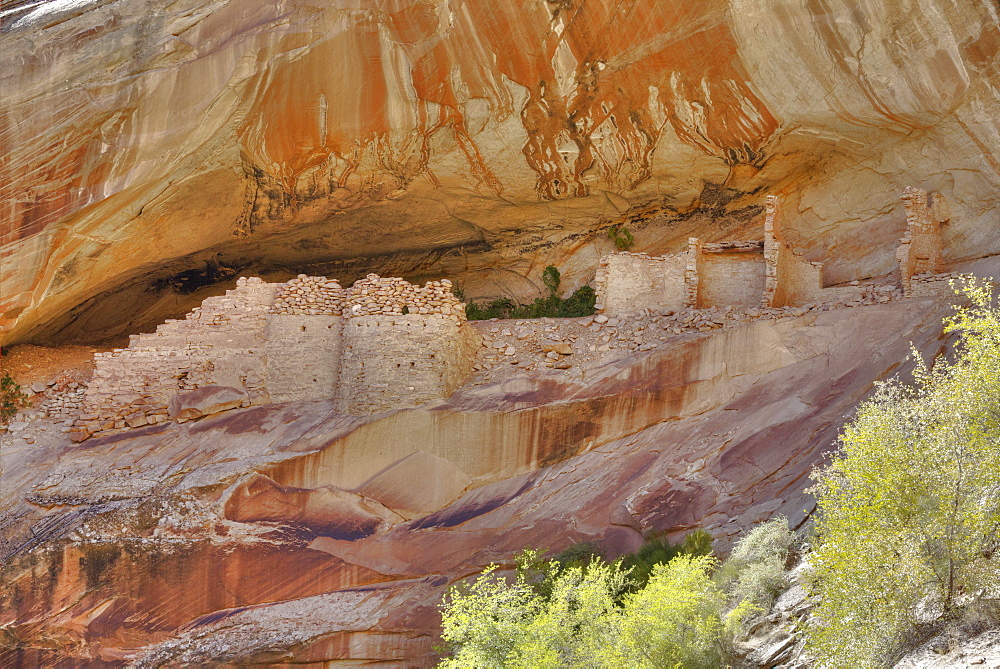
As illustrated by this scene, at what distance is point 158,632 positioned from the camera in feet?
47.3

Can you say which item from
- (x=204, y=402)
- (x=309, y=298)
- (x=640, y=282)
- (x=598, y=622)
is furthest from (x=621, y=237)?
(x=598, y=622)

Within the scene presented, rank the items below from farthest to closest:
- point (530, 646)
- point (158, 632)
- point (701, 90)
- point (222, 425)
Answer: point (701, 90), point (222, 425), point (158, 632), point (530, 646)

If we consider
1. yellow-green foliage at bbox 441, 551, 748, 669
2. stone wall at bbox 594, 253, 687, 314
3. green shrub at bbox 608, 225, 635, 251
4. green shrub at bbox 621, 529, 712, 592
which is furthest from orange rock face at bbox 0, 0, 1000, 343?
yellow-green foliage at bbox 441, 551, 748, 669

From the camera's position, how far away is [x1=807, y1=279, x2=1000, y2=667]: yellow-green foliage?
8.67 m

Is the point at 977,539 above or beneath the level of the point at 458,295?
beneath

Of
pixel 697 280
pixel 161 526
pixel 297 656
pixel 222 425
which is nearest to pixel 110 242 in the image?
pixel 222 425

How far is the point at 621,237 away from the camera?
1977 cm

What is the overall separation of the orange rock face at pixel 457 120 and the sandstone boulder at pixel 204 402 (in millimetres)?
3282

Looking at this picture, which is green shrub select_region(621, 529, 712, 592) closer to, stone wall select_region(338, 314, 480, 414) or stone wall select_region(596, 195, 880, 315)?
stone wall select_region(338, 314, 480, 414)

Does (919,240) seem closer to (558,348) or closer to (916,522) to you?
(558,348)

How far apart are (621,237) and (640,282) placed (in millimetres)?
2847

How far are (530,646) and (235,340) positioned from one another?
25.8 ft

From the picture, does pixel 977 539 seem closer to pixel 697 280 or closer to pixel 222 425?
pixel 697 280

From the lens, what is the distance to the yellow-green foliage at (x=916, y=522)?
8672mm
